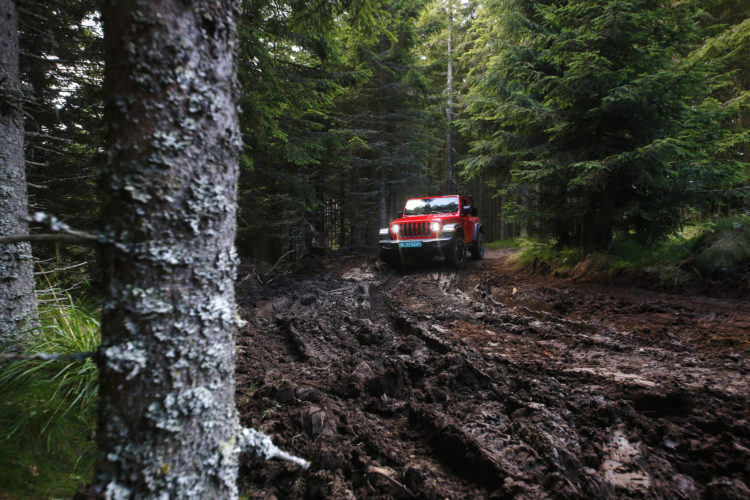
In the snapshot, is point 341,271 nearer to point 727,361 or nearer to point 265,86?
point 265,86

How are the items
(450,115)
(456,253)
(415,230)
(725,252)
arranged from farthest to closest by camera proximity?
(450,115), (415,230), (456,253), (725,252)

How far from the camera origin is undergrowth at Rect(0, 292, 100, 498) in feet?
4.67

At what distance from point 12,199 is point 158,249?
2919mm

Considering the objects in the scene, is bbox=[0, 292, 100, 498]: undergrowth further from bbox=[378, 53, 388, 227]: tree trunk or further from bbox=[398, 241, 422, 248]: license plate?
bbox=[378, 53, 388, 227]: tree trunk

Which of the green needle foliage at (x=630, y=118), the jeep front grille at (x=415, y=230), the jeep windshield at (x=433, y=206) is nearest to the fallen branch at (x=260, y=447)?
the green needle foliage at (x=630, y=118)

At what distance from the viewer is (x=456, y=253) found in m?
8.09

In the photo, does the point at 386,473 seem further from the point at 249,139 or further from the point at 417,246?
the point at 249,139

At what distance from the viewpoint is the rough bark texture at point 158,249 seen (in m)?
1.00

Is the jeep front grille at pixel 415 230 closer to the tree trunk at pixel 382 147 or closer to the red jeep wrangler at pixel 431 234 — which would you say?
the red jeep wrangler at pixel 431 234

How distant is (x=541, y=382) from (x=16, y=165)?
4783 mm

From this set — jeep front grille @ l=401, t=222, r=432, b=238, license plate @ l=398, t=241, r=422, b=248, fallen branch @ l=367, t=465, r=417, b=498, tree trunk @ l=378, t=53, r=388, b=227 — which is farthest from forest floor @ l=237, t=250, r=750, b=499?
tree trunk @ l=378, t=53, r=388, b=227

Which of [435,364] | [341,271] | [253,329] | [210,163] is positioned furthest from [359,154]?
[210,163]

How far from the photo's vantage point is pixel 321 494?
149 cm

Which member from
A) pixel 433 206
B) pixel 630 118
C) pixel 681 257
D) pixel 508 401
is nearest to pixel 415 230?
pixel 433 206
